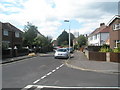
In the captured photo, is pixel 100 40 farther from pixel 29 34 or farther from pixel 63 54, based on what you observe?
pixel 63 54

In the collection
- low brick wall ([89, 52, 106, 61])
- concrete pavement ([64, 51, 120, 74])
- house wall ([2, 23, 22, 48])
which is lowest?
concrete pavement ([64, 51, 120, 74])

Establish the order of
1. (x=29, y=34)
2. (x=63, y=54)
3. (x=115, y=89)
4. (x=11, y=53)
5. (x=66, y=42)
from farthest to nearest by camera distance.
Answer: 1. (x=66, y=42)
2. (x=29, y=34)
3. (x=11, y=53)
4. (x=63, y=54)
5. (x=115, y=89)

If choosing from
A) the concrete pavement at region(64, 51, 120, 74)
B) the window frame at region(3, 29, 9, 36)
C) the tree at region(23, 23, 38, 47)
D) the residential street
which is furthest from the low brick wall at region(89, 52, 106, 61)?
the tree at region(23, 23, 38, 47)

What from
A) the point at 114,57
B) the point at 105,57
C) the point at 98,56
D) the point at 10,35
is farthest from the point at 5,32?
the point at 114,57

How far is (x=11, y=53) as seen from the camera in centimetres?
3016

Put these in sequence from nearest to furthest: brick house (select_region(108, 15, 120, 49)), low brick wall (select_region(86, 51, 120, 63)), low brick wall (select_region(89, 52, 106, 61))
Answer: low brick wall (select_region(86, 51, 120, 63)) < low brick wall (select_region(89, 52, 106, 61)) < brick house (select_region(108, 15, 120, 49))

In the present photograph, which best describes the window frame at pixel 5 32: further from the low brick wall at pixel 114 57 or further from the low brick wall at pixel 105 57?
the low brick wall at pixel 114 57

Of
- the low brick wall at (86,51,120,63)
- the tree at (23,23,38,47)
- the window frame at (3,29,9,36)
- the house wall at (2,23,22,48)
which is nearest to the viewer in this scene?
the low brick wall at (86,51,120,63)

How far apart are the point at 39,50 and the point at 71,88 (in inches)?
1819

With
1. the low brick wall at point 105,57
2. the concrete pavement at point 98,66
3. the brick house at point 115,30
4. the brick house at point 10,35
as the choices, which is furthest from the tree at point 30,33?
the concrete pavement at point 98,66

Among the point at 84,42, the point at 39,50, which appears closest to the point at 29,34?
the point at 39,50

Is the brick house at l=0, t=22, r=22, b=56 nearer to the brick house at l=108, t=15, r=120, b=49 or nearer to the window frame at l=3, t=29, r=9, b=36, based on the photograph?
the window frame at l=3, t=29, r=9, b=36

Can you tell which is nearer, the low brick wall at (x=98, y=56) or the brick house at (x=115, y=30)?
the low brick wall at (x=98, y=56)

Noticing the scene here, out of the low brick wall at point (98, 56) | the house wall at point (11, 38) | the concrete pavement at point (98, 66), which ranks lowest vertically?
the concrete pavement at point (98, 66)
